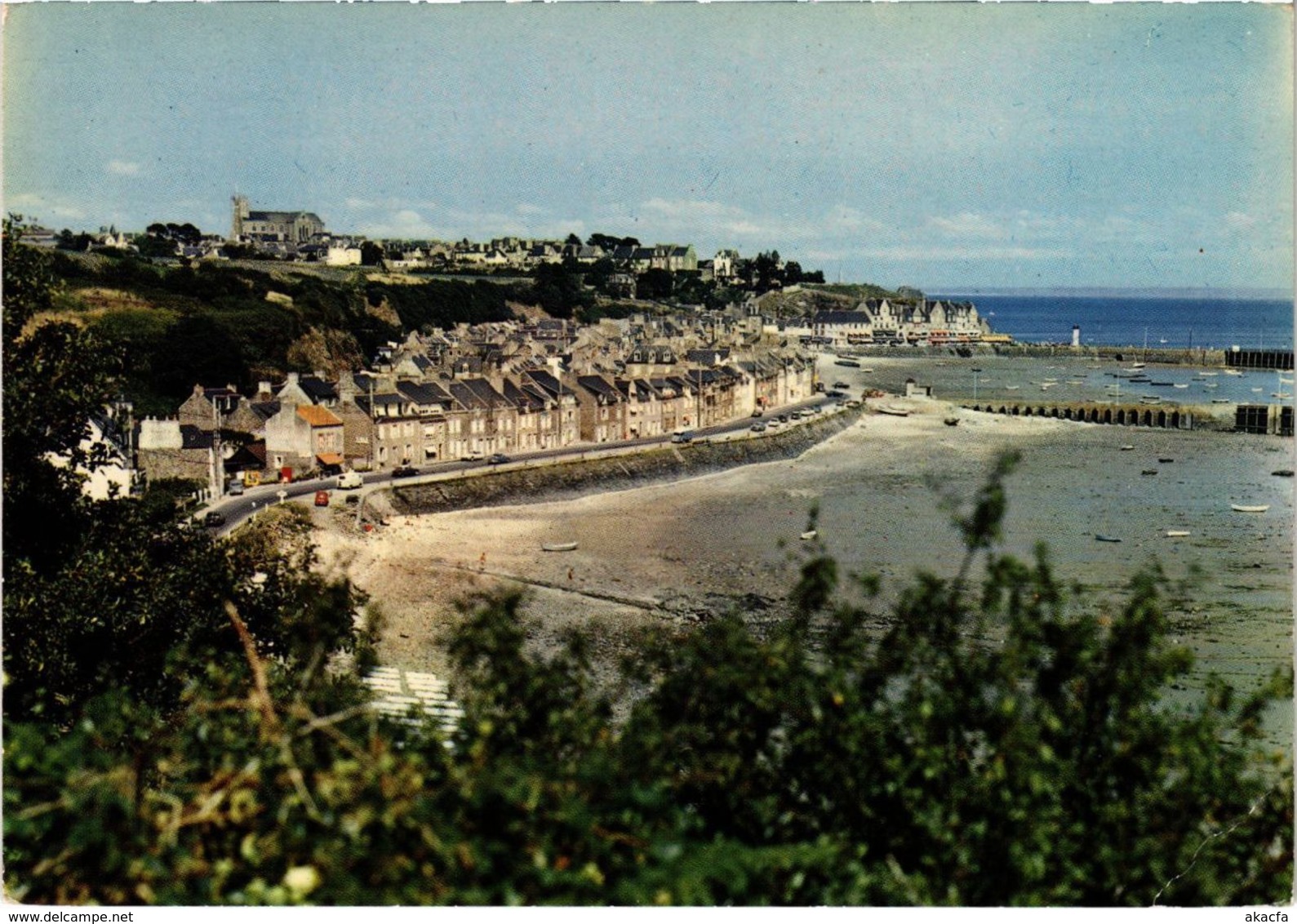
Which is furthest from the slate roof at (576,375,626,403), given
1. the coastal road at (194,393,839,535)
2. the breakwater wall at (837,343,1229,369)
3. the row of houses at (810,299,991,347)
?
the row of houses at (810,299,991,347)

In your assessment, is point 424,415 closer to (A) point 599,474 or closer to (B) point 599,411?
(A) point 599,474

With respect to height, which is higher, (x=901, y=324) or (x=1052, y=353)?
(x=901, y=324)

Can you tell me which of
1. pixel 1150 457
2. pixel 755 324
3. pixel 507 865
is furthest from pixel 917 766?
pixel 755 324

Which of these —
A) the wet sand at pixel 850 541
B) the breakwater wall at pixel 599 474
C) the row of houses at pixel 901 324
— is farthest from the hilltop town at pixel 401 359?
the row of houses at pixel 901 324

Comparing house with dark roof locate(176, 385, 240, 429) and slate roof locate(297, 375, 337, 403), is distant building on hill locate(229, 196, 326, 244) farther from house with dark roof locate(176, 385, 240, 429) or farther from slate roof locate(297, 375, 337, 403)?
house with dark roof locate(176, 385, 240, 429)

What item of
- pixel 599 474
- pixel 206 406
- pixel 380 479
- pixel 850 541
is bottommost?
pixel 850 541

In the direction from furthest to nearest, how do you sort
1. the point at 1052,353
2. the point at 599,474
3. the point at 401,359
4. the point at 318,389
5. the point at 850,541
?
the point at 1052,353, the point at 401,359, the point at 599,474, the point at 318,389, the point at 850,541

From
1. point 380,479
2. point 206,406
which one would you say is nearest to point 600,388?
point 380,479
